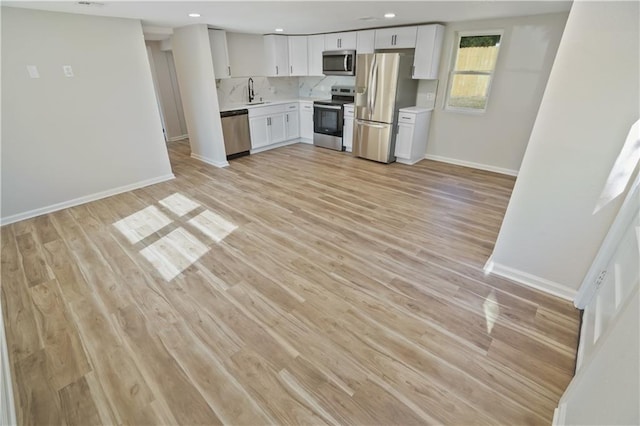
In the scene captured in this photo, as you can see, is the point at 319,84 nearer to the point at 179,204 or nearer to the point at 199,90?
the point at 199,90

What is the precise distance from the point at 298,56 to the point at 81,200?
4547 millimetres

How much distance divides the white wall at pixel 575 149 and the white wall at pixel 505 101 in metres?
2.76

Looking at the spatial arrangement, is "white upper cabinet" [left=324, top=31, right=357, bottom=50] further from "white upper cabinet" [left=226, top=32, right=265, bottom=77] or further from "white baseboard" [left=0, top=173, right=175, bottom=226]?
"white baseboard" [left=0, top=173, right=175, bottom=226]

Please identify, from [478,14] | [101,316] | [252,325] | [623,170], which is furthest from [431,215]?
[101,316]

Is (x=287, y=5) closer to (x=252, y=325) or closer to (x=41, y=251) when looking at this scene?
(x=252, y=325)

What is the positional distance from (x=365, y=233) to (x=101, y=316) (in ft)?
7.44

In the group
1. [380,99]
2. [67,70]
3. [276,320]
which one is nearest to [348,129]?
[380,99]

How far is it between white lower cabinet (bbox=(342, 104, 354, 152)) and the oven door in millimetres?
83

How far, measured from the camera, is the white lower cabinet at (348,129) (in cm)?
547

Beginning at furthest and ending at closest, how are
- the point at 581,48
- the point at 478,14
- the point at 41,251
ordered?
1. the point at 478,14
2. the point at 41,251
3. the point at 581,48

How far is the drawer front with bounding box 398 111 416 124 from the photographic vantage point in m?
4.66

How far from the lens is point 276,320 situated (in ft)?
6.39

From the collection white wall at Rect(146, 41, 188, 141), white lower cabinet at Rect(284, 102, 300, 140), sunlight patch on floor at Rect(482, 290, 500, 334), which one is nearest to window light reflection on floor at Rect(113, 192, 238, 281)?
sunlight patch on floor at Rect(482, 290, 500, 334)

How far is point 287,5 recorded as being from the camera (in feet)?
9.77
